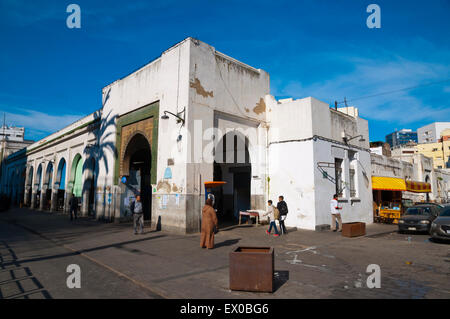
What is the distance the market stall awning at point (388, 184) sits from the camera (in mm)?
19197

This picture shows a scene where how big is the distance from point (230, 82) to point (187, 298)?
12204mm

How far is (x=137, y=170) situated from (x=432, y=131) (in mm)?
88148

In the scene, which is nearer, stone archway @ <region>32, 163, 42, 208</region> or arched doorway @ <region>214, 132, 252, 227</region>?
arched doorway @ <region>214, 132, 252, 227</region>

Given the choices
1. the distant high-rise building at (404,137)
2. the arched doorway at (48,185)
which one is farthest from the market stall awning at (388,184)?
Answer: the distant high-rise building at (404,137)

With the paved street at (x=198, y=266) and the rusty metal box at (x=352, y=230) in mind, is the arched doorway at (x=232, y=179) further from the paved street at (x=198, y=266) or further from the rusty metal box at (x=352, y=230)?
the rusty metal box at (x=352, y=230)

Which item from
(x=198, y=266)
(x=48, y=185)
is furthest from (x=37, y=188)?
(x=198, y=266)

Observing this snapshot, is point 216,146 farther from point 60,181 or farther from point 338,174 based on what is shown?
point 60,181

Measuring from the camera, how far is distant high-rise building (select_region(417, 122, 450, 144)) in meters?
76.6

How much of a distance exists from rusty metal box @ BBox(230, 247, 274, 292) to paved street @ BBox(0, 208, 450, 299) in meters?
0.17

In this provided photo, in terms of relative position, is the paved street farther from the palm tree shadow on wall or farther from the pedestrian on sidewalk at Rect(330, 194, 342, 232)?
the palm tree shadow on wall

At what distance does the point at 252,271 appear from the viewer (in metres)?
5.27

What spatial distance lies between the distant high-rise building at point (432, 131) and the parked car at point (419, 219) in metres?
74.6

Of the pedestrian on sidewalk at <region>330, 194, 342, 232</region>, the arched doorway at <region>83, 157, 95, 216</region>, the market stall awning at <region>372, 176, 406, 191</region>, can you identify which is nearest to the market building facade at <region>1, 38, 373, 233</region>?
the pedestrian on sidewalk at <region>330, 194, 342, 232</region>
